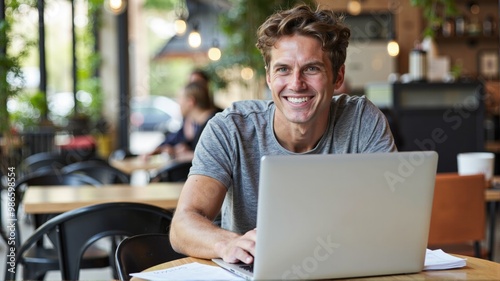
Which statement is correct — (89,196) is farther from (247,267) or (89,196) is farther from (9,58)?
(9,58)

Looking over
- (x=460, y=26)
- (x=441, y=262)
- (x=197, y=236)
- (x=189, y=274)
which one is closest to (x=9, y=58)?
(x=197, y=236)

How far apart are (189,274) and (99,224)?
1.11 meters

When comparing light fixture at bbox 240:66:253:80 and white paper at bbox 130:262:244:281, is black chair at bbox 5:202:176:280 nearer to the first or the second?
white paper at bbox 130:262:244:281

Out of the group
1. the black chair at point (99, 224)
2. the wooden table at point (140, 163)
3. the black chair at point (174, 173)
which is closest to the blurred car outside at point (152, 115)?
the wooden table at point (140, 163)

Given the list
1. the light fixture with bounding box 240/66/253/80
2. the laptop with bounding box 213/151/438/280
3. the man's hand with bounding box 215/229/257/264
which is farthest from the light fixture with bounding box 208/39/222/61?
the laptop with bounding box 213/151/438/280

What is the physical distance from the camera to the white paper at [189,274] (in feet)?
6.51

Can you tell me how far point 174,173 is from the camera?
17.0 ft

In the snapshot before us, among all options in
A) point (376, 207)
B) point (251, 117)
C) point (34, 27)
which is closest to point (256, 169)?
point (251, 117)

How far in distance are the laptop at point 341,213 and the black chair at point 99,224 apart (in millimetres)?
1034

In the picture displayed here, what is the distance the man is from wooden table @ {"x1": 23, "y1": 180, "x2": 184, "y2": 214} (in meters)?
1.28

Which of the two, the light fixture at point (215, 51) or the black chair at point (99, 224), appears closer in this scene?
the black chair at point (99, 224)

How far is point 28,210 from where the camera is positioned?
3.77 meters

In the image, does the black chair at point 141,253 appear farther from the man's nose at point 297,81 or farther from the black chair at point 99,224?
the man's nose at point 297,81

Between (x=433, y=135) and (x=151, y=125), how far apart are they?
15741 millimetres
